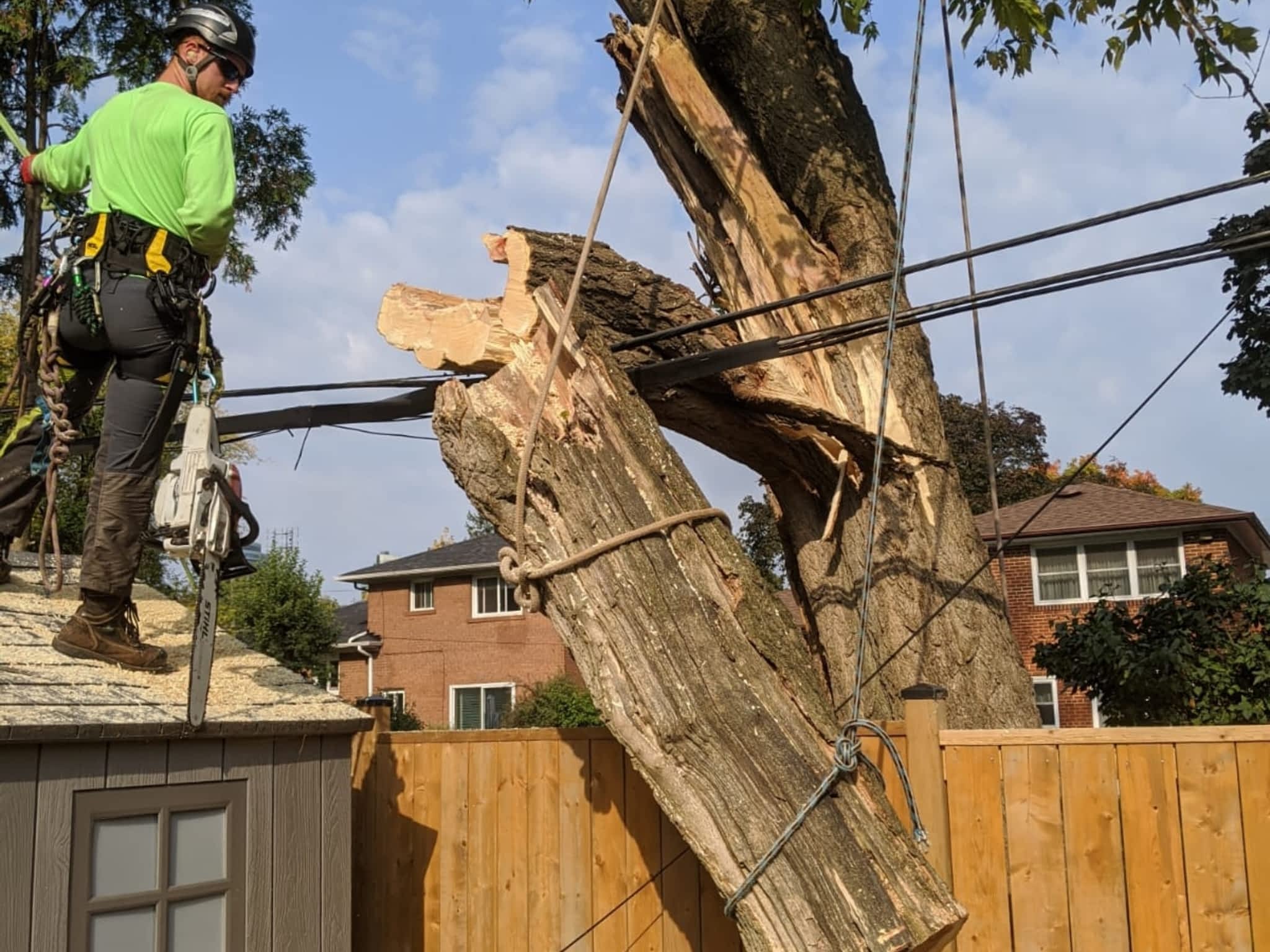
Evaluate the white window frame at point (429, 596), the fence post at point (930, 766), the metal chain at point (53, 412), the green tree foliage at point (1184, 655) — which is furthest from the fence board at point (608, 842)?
the white window frame at point (429, 596)

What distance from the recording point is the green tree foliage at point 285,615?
81.8ft

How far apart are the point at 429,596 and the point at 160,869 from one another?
25187mm

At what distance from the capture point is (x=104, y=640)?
432 cm

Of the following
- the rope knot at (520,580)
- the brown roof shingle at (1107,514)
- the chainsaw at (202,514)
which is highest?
the brown roof shingle at (1107,514)

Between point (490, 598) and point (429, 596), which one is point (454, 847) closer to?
point (490, 598)

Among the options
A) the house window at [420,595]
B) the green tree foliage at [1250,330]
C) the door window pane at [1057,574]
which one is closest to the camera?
the green tree foliage at [1250,330]

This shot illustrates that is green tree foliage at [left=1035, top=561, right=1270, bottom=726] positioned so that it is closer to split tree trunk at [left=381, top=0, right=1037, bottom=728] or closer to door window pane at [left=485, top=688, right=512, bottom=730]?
split tree trunk at [left=381, top=0, right=1037, bottom=728]

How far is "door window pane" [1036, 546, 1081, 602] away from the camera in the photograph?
22031mm

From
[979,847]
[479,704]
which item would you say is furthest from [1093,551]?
[979,847]

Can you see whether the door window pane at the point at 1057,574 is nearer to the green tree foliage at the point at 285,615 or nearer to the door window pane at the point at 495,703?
the door window pane at the point at 495,703

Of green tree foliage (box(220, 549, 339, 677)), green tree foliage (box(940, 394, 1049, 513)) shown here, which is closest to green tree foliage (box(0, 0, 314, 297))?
green tree foliage (box(220, 549, 339, 677))

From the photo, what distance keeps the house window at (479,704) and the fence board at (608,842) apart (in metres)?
22.3

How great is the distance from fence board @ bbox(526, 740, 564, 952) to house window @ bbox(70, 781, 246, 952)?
1094mm

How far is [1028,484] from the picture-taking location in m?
31.7
